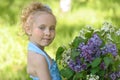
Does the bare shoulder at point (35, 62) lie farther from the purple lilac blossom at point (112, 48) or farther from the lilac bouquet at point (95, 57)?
the purple lilac blossom at point (112, 48)

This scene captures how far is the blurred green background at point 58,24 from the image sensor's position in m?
4.95

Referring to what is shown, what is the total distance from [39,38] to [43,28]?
7 cm

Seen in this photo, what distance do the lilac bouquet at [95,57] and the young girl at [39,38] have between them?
15 centimetres

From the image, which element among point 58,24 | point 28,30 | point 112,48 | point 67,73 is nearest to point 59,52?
point 67,73

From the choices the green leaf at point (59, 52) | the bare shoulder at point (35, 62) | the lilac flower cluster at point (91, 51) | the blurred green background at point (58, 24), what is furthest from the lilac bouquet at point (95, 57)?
the blurred green background at point (58, 24)

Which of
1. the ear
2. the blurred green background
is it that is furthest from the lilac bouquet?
the blurred green background

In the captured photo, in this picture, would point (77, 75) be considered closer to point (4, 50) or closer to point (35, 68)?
point (35, 68)

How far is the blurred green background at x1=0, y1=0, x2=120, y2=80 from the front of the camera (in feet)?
16.2

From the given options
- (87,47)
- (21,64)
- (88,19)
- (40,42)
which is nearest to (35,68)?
(40,42)

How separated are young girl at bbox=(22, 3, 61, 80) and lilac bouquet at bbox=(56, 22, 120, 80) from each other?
0.48 feet

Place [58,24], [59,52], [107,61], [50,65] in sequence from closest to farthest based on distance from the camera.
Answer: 1. [107,61]
2. [50,65]
3. [59,52]
4. [58,24]

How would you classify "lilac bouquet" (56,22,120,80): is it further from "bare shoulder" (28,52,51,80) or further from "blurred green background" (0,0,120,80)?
"blurred green background" (0,0,120,80)

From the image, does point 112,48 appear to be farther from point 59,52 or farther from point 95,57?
point 59,52

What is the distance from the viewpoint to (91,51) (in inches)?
119
